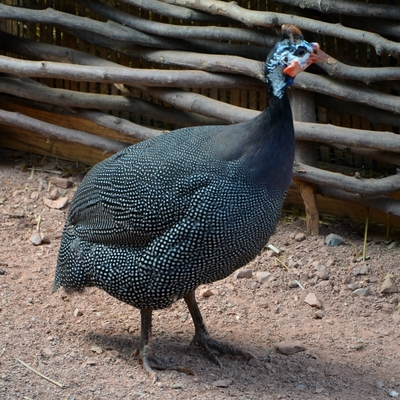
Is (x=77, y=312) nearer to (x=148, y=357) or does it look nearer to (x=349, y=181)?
(x=148, y=357)

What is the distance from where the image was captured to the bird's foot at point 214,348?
3.66m

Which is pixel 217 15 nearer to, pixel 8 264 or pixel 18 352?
pixel 8 264

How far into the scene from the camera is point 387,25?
4.22m

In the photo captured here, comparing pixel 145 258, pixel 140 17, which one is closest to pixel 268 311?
pixel 145 258

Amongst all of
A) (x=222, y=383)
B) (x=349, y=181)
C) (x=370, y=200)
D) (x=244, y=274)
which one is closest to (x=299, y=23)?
(x=349, y=181)

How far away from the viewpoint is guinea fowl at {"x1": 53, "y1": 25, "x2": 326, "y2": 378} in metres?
3.16

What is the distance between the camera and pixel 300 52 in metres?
3.11

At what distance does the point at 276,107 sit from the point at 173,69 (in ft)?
7.07

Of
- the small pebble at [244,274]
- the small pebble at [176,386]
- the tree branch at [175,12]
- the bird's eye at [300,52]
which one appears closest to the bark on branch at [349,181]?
the small pebble at [244,274]

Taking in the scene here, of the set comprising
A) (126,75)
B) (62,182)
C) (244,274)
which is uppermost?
(126,75)

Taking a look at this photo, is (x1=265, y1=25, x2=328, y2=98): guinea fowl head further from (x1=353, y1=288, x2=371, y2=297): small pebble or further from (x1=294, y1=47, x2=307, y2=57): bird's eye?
(x1=353, y1=288, x2=371, y2=297): small pebble

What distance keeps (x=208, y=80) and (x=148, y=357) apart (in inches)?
73.2

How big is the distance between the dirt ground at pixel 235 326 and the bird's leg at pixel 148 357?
0.14 ft

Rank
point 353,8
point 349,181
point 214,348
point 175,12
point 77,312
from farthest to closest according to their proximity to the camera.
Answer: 1. point 175,12
2. point 349,181
3. point 353,8
4. point 77,312
5. point 214,348
